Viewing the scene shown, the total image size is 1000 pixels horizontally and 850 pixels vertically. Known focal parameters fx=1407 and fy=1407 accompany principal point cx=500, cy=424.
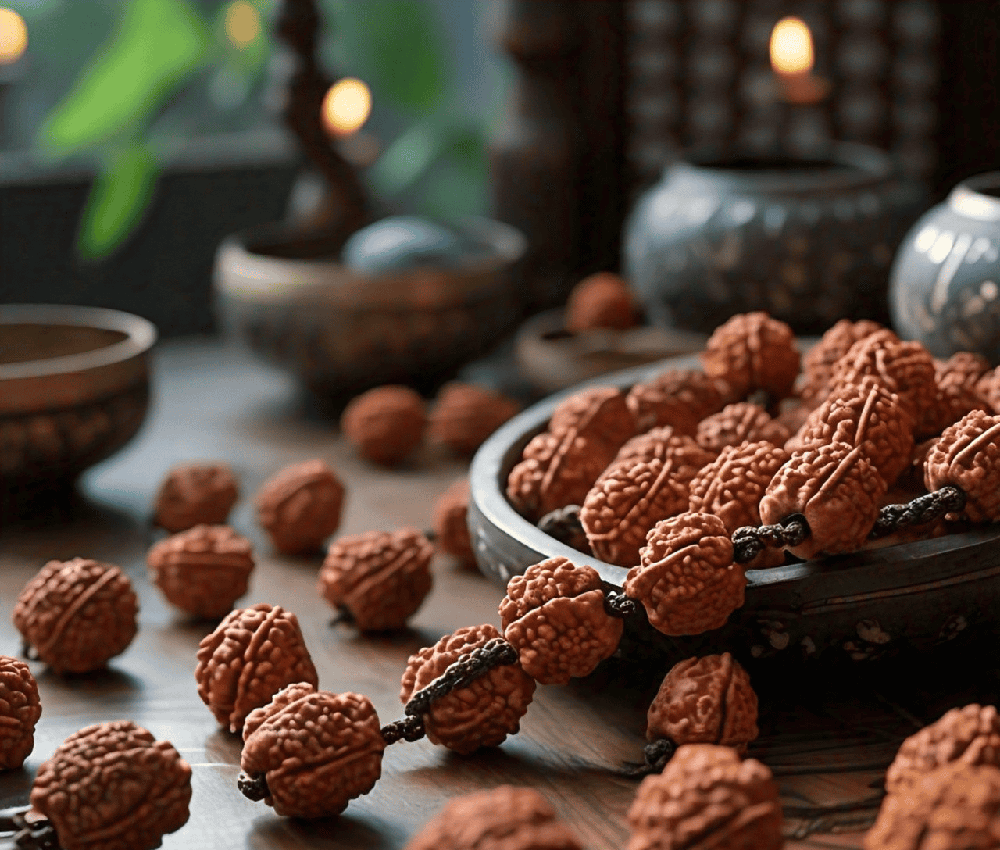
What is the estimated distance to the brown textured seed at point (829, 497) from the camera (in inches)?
20.1

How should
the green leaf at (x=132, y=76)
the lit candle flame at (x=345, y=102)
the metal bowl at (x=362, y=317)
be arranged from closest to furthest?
the metal bowl at (x=362, y=317)
the lit candle flame at (x=345, y=102)
the green leaf at (x=132, y=76)

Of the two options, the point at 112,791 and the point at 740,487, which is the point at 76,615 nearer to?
the point at 112,791

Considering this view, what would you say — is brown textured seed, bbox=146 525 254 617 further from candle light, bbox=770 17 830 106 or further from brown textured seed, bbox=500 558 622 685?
candle light, bbox=770 17 830 106

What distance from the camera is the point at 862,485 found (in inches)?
20.3

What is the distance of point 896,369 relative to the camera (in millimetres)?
591

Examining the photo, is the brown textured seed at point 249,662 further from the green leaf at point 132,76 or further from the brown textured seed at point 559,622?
the green leaf at point 132,76

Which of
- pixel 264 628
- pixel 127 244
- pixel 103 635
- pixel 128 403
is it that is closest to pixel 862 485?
pixel 264 628

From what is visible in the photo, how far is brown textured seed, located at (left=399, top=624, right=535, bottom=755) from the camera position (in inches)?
21.0

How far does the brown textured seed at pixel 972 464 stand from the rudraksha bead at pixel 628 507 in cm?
10

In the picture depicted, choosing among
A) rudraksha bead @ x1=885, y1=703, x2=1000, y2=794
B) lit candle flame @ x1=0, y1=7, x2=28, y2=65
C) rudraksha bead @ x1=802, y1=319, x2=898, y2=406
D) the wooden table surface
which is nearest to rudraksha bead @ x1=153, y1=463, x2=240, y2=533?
the wooden table surface

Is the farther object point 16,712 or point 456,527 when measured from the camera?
point 456,527

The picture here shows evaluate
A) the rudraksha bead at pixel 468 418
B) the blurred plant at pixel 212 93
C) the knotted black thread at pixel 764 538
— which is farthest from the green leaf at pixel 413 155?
the knotted black thread at pixel 764 538

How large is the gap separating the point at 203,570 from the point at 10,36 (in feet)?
2.55

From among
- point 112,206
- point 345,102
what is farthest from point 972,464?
point 112,206
